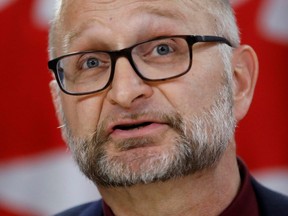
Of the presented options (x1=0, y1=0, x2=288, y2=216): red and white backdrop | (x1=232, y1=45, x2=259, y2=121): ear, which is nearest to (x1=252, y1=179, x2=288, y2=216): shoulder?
(x1=232, y1=45, x2=259, y2=121): ear

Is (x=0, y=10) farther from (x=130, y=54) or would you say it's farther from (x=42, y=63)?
(x=130, y=54)

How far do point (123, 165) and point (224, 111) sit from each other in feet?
0.71

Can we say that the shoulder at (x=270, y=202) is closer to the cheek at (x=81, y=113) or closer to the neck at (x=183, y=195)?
the neck at (x=183, y=195)

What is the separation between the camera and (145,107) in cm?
134

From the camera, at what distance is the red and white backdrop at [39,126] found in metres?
2.13

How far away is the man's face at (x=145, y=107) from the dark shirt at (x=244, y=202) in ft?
0.38

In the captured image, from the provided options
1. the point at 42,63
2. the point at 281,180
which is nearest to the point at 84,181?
the point at 42,63

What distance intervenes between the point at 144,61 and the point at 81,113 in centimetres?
16

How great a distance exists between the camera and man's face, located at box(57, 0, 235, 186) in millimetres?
1341

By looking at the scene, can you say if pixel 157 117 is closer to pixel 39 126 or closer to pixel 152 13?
pixel 152 13

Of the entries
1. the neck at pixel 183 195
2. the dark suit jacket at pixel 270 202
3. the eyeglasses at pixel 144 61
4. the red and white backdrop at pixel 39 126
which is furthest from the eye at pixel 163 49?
the red and white backdrop at pixel 39 126

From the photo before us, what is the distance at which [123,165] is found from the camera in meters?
1.36

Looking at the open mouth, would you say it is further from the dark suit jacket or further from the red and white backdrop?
the red and white backdrop

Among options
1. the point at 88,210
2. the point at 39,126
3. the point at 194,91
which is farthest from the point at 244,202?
the point at 39,126
